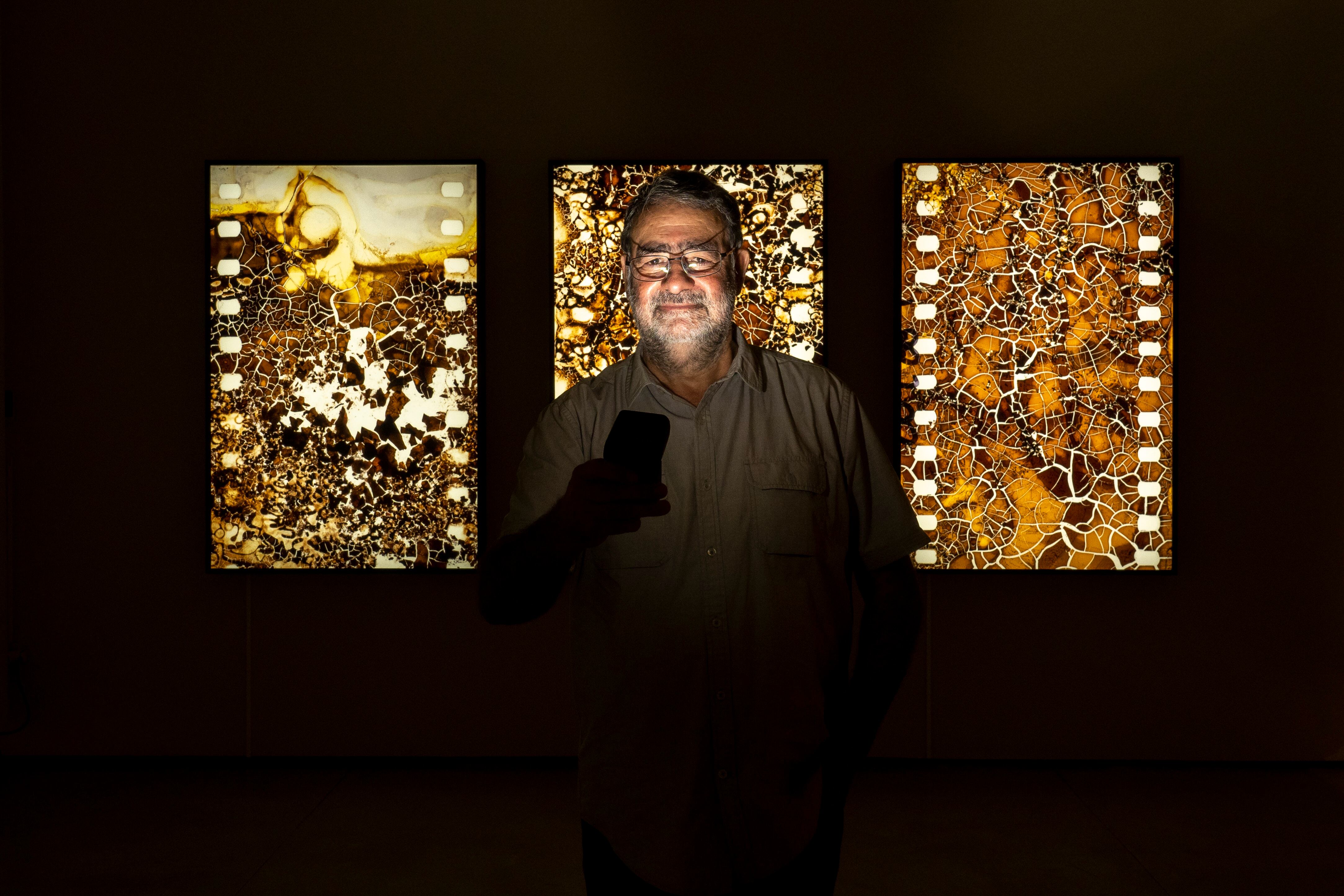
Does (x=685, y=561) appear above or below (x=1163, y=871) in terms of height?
above

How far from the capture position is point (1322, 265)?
11.9 ft

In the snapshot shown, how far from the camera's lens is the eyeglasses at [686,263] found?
158 centimetres

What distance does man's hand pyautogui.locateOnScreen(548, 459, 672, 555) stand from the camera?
126 cm

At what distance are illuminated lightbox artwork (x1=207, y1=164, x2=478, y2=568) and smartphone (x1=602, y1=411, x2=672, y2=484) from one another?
2.40m

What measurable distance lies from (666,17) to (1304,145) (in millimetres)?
2414

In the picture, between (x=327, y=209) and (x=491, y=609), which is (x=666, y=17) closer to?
(x=327, y=209)

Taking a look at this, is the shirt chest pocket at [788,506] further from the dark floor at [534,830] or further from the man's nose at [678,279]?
the dark floor at [534,830]

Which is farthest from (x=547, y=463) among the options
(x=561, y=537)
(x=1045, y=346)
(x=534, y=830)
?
(x=1045, y=346)

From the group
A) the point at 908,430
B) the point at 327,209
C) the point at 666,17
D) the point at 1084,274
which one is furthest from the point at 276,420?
the point at 1084,274

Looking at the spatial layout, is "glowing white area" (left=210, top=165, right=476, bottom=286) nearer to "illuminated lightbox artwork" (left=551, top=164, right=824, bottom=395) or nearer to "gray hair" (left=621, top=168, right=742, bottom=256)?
"illuminated lightbox artwork" (left=551, top=164, right=824, bottom=395)

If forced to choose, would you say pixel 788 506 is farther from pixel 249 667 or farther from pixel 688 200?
pixel 249 667

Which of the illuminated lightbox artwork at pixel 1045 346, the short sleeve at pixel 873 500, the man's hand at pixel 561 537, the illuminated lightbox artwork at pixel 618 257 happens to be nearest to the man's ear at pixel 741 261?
the short sleeve at pixel 873 500

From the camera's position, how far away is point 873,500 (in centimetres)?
160

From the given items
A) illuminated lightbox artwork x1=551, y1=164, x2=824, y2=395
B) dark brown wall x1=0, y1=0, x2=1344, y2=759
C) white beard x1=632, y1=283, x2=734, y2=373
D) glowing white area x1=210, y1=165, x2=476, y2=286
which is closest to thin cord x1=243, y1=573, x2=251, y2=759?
dark brown wall x1=0, y1=0, x2=1344, y2=759
